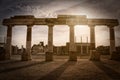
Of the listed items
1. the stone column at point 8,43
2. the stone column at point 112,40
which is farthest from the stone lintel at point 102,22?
the stone column at point 8,43

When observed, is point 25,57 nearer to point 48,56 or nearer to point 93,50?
point 48,56

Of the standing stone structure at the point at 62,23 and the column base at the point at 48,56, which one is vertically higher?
the standing stone structure at the point at 62,23

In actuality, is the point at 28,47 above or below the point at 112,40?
below

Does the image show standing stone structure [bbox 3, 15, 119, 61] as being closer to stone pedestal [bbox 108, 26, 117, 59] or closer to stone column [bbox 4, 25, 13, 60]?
stone pedestal [bbox 108, 26, 117, 59]

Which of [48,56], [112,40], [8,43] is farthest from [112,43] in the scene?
[8,43]

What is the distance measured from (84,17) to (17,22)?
910 centimetres

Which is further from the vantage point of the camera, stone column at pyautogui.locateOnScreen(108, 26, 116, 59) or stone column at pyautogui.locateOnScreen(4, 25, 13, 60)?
stone column at pyautogui.locateOnScreen(4, 25, 13, 60)

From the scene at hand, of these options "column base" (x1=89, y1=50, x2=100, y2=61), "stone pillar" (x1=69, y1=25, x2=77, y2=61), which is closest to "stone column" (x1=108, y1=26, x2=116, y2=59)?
"column base" (x1=89, y1=50, x2=100, y2=61)

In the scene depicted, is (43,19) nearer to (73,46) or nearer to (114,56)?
(73,46)

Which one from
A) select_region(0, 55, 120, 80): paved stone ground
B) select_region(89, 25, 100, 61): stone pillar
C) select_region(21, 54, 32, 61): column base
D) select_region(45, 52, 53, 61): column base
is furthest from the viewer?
select_region(21, 54, 32, 61): column base

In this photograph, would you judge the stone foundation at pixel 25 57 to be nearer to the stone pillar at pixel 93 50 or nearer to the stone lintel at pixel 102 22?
the stone pillar at pixel 93 50

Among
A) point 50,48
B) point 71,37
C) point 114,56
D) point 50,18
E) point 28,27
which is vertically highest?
point 50,18

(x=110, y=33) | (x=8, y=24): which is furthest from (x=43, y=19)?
(x=110, y=33)

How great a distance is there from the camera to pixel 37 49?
5659 cm
